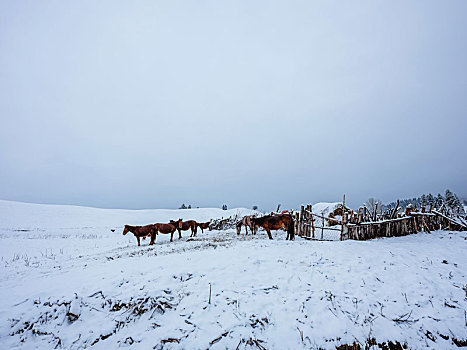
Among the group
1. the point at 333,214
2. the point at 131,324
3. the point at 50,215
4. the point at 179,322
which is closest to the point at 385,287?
the point at 179,322

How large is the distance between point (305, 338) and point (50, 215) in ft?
158

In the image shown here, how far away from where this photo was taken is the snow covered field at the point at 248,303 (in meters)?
4.54

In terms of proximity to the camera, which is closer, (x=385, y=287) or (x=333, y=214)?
(x=385, y=287)

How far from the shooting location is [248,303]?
5301mm

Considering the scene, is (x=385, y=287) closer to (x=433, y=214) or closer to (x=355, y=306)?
(x=355, y=306)

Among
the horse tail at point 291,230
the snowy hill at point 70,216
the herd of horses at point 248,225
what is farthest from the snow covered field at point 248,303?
the snowy hill at point 70,216

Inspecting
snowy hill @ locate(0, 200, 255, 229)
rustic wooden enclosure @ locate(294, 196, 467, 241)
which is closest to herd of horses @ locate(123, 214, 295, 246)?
rustic wooden enclosure @ locate(294, 196, 467, 241)

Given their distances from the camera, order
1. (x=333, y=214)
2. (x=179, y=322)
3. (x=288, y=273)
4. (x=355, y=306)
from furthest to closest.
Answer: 1. (x=333, y=214)
2. (x=288, y=273)
3. (x=355, y=306)
4. (x=179, y=322)

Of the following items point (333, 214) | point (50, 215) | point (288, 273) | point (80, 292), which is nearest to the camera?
point (80, 292)

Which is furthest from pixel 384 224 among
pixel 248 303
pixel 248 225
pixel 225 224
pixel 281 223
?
pixel 225 224

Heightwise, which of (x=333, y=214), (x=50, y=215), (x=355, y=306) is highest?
(x=333, y=214)

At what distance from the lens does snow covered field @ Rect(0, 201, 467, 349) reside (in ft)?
14.9

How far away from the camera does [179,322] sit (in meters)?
4.85

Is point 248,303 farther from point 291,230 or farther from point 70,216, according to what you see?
point 70,216
